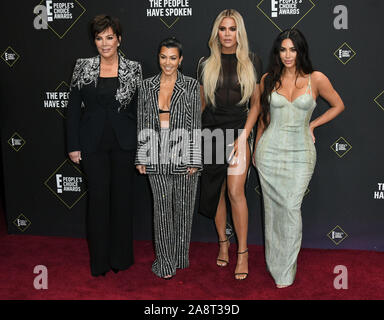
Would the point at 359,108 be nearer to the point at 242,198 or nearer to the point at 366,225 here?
the point at 366,225

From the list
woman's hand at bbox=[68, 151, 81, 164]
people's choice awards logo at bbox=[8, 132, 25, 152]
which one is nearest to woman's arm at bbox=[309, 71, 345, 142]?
woman's hand at bbox=[68, 151, 81, 164]

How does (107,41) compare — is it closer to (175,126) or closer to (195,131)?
(175,126)

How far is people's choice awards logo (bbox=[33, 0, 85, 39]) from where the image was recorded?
12.7 ft

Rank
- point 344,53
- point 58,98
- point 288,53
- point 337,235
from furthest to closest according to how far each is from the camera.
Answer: point 58,98 → point 337,235 → point 344,53 → point 288,53

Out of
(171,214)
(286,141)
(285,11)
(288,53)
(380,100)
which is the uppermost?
(285,11)

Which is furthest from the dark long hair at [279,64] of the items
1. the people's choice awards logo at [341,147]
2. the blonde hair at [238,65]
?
the people's choice awards logo at [341,147]

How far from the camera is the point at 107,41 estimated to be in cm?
304

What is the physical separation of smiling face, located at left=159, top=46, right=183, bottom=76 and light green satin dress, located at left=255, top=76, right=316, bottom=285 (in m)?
0.71

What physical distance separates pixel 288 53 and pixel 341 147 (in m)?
1.19

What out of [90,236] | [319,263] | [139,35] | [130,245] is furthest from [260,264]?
[139,35]

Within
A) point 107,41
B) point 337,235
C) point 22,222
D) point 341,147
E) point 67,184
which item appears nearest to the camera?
point 107,41

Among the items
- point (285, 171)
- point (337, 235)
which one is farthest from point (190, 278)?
point (337, 235)

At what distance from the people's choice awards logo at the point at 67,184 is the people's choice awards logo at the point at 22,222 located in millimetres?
418
